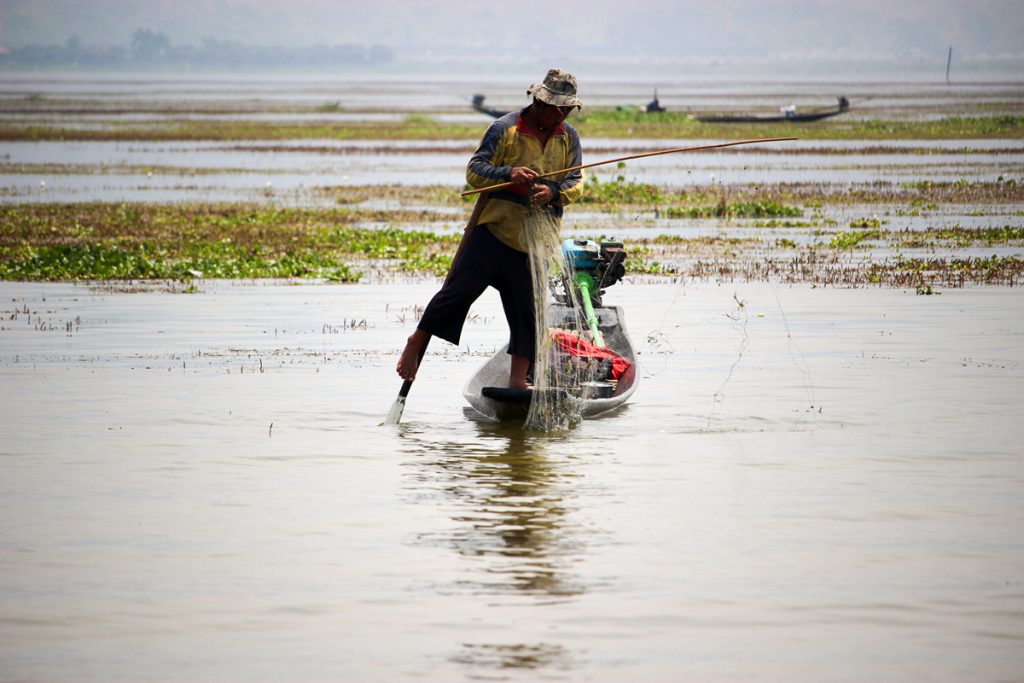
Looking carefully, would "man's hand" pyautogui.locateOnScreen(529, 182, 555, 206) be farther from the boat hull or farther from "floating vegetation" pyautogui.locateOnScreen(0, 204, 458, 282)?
"floating vegetation" pyautogui.locateOnScreen(0, 204, 458, 282)

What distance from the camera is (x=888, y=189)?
26.4 m

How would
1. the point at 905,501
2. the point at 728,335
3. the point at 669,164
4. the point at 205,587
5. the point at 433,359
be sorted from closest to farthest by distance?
the point at 205,587
the point at 905,501
the point at 433,359
the point at 728,335
the point at 669,164

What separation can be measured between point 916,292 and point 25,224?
473 inches

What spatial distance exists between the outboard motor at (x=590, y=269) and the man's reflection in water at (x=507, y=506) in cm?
131

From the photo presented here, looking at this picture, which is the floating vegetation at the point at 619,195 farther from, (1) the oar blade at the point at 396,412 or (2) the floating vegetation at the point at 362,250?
(1) the oar blade at the point at 396,412

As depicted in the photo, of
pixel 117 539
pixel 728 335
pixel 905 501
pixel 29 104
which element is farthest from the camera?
pixel 29 104

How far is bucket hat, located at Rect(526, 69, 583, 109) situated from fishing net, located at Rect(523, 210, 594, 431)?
0.60 meters

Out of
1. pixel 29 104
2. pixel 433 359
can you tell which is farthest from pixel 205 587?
pixel 29 104

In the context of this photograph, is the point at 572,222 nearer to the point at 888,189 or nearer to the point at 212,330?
the point at 888,189

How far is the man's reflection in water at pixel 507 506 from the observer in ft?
18.6

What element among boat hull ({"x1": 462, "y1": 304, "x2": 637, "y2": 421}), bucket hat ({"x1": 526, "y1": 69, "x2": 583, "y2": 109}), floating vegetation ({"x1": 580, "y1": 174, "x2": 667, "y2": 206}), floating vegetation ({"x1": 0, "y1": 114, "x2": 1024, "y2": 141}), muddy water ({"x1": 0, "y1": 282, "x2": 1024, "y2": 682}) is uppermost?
floating vegetation ({"x1": 0, "y1": 114, "x2": 1024, "y2": 141})

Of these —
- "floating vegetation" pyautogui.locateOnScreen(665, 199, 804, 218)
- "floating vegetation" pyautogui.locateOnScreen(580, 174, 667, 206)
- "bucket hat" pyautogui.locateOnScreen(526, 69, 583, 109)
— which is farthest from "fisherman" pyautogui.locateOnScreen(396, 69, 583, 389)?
"floating vegetation" pyautogui.locateOnScreen(580, 174, 667, 206)

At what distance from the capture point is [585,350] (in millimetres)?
9258

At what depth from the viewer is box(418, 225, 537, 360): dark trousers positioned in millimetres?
8234
